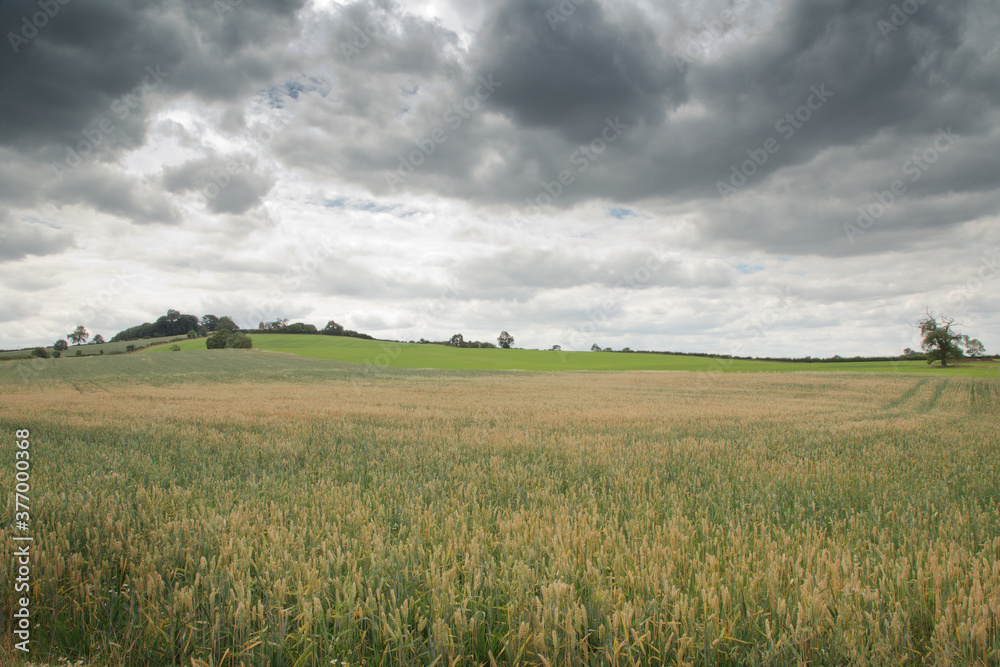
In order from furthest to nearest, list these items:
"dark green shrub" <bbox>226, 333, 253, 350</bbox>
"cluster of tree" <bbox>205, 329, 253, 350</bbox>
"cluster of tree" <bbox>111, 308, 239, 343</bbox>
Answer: "cluster of tree" <bbox>111, 308, 239, 343</bbox>
"dark green shrub" <bbox>226, 333, 253, 350</bbox>
"cluster of tree" <bbox>205, 329, 253, 350</bbox>

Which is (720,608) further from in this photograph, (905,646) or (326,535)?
(326,535)

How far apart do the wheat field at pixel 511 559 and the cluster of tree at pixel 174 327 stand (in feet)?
458

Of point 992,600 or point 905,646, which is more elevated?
point 992,600

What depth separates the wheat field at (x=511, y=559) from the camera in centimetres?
304

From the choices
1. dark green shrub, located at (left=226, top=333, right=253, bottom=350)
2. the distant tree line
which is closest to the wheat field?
dark green shrub, located at (left=226, top=333, right=253, bottom=350)

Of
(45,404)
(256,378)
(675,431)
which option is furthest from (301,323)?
(675,431)

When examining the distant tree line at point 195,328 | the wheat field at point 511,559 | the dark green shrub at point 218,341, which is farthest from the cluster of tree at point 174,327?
the wheat field at point 511,559

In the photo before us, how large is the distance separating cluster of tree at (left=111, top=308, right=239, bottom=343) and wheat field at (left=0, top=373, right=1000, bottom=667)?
458ft

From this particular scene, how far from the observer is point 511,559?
151 inches

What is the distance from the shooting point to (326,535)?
453cm

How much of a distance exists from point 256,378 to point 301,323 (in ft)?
342

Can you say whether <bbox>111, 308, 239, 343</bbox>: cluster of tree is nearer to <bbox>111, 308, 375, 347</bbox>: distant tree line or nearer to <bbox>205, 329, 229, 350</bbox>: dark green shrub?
<bbox>111, 308, 375, 347</bbox>: distant tree line

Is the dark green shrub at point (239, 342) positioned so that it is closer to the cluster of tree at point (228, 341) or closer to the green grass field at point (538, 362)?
the cluster of tree at point (228, 341)

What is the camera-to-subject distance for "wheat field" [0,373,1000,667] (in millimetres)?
3039
